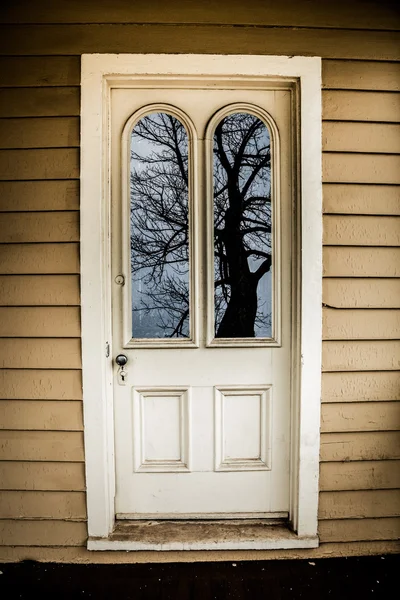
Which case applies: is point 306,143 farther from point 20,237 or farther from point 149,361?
point 20,237

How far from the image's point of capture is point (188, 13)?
186 centimetres

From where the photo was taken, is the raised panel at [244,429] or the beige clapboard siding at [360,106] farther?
the raised panel at [244,429]

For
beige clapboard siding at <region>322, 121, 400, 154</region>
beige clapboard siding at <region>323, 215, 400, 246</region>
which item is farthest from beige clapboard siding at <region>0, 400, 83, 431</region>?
beige clapboard siding at <region>322, 121, 400, 154</region>

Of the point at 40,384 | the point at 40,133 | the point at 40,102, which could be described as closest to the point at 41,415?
the point at 40,384

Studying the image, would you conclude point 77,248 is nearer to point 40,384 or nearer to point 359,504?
point 40,384

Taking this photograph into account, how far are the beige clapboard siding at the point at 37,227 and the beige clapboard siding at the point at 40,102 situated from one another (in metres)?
0.46

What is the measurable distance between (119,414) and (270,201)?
1301mm

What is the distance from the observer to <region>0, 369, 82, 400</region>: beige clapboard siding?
6.30 ft

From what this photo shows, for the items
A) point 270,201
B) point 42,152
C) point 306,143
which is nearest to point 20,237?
point 42,152

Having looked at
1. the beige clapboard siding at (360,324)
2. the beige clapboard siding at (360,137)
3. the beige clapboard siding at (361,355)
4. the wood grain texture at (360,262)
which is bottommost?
the beige clapboard siding at (361,355)

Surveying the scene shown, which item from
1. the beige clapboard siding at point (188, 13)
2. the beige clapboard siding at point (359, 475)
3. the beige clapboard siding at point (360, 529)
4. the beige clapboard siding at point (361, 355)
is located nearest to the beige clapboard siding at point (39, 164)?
the beige clapboard siding at point (188, 13)

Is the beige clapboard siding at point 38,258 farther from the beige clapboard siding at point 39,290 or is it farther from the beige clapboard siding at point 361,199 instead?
the beige clapboard siding at point 361,199

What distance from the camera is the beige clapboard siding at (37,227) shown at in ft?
6.20

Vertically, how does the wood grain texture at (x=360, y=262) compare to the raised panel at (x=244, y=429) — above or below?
above
